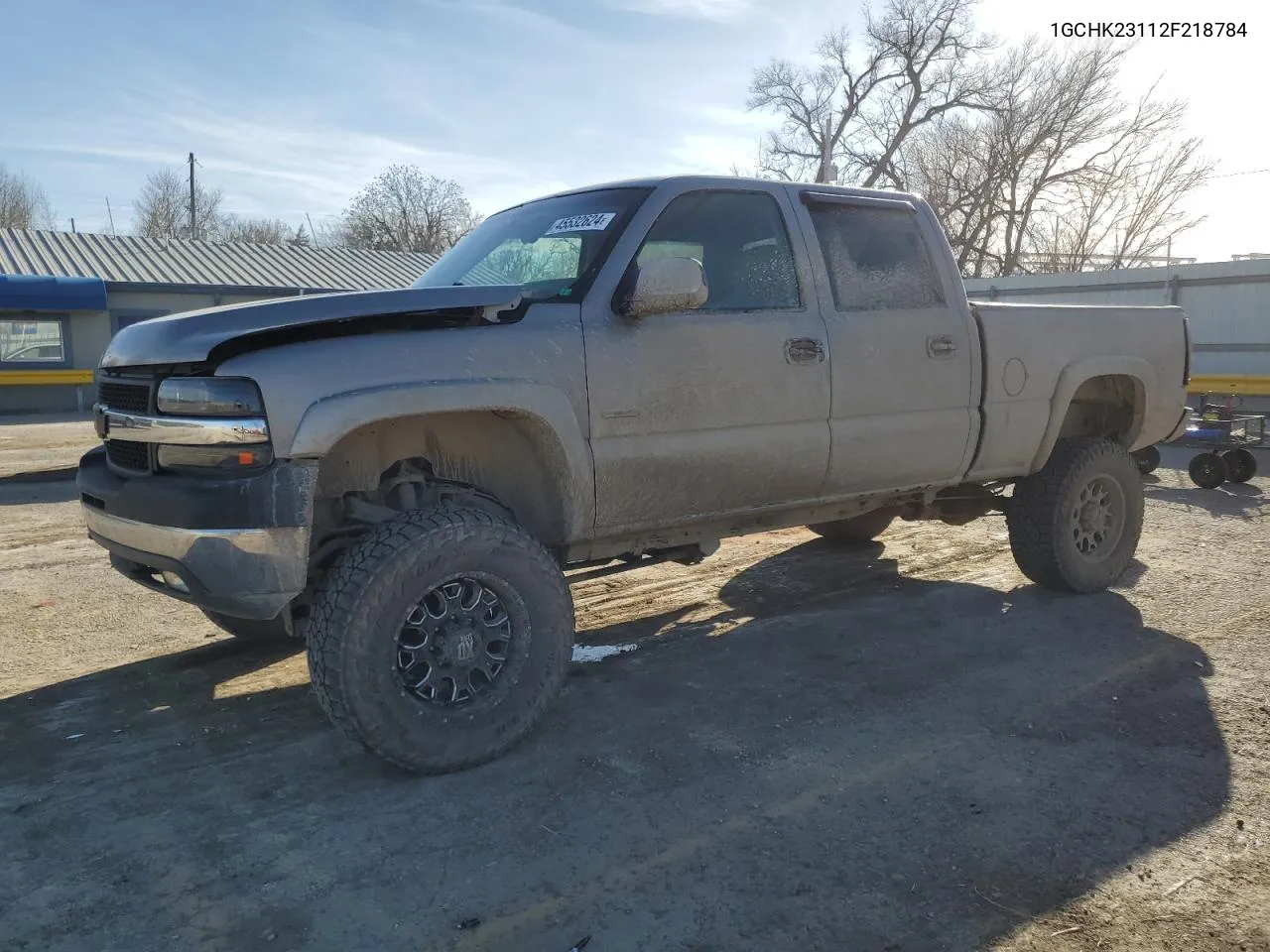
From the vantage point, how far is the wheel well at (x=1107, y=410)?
5.78m

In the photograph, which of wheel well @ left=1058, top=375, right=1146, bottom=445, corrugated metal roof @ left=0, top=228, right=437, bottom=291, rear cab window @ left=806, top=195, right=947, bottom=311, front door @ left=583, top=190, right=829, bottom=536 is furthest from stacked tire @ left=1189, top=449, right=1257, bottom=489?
corrugated metal roof @ left=0, top=228, right=437, bottom=291

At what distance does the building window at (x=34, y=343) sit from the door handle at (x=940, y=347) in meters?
22.6

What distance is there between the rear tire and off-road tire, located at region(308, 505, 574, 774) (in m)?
8.17

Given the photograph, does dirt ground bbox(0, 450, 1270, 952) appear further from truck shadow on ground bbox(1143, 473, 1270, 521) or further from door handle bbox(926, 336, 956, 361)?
truck shadow on ground bbox(1143, 473, 1270, 521)

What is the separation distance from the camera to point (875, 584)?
5992 mm

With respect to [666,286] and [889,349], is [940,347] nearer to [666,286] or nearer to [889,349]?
[889,349]

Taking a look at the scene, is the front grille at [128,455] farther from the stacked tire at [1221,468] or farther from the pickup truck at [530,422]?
the stacked tire at [1221,468]

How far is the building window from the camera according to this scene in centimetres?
2150

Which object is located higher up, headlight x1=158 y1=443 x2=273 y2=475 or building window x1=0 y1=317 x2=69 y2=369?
building window x1=0 y1=317 x2=69 y2=369

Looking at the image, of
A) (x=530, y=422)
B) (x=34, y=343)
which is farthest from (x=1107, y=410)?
(x=34, y=343)

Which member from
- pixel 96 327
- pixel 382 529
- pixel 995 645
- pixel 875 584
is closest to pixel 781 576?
pixel 875 584

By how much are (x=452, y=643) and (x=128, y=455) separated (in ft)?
4.52

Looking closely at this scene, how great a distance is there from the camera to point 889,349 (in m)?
4.57

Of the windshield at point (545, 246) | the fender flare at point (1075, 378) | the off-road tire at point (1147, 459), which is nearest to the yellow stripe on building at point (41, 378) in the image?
the windshield at point (545, 246)
